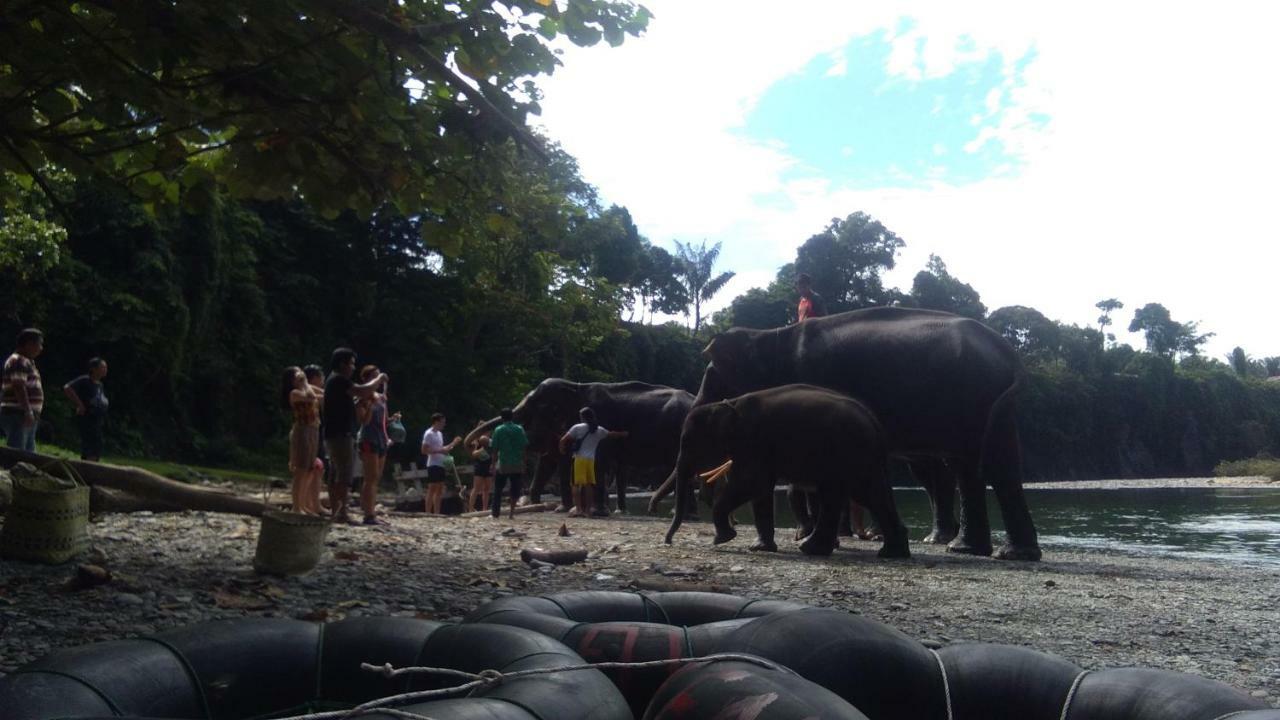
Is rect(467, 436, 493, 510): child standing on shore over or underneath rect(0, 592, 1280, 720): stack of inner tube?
over

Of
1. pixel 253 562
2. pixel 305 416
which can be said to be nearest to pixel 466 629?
pixel 253 562

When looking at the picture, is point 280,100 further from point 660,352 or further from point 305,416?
point 660,352

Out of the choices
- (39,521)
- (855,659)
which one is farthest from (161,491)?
(855,659)

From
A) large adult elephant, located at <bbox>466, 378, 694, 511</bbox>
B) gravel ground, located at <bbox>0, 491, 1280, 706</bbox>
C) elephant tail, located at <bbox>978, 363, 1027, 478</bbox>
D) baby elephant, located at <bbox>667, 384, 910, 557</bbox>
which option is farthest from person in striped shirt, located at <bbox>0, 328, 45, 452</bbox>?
elephant tail, located at <bbox>978, 363, 1027, 478</bbox>

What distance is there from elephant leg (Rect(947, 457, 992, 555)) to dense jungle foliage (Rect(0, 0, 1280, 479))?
5.29 metres

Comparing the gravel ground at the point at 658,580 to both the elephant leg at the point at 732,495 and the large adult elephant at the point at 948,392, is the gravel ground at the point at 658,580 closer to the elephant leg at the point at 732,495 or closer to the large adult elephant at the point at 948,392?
the elephant leg at the point at 732,495

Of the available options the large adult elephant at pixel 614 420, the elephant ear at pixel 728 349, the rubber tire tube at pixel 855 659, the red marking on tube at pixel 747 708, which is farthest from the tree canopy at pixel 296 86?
the large adult elephant at pixel 614 420

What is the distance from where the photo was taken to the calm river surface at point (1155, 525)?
51.0 ft

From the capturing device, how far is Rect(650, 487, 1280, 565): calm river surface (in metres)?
15.5

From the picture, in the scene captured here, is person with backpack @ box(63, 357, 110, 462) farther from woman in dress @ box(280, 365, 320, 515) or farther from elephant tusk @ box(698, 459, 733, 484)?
elephant tusk @ box(698, 459, 733, 484)

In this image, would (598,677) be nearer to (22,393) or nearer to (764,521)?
(764,521)

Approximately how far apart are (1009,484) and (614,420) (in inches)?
427

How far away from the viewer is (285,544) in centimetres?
744

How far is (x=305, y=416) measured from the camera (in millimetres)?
10750
